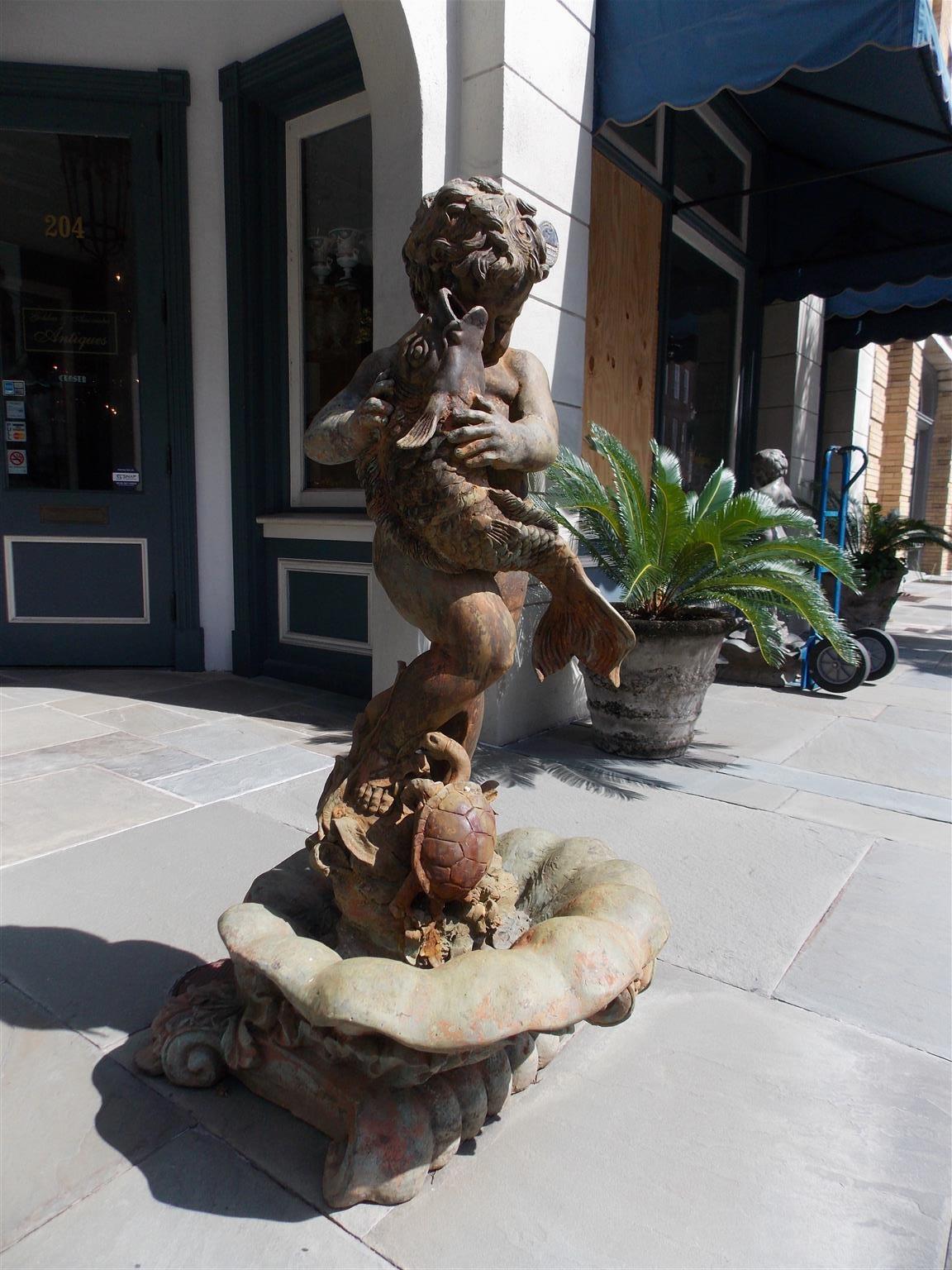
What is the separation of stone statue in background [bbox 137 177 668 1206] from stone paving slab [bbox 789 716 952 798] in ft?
9.21

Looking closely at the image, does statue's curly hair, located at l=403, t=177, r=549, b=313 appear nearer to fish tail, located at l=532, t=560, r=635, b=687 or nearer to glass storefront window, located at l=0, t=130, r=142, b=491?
fish tail, located at l=532, t=560, r=635, b=687

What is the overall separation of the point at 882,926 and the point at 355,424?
227 centimetres

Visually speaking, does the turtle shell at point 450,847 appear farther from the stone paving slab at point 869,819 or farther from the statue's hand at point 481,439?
the stone paving slab at point 869,819

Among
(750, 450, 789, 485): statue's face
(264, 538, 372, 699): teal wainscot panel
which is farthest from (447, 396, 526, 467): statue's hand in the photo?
(750, 450, 789, 485): statue's face

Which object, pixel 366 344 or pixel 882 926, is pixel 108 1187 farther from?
pixel 366 344

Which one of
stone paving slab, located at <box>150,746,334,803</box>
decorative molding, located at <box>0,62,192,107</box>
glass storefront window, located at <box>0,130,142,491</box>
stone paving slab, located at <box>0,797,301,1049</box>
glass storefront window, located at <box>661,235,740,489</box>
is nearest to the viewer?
stone paving slab, located at <box>0,797,301,1049</box>

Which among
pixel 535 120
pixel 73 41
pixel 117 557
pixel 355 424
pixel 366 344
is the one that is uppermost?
pixel 73 41

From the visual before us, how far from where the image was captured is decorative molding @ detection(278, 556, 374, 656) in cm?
530

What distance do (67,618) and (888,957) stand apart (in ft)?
18.5

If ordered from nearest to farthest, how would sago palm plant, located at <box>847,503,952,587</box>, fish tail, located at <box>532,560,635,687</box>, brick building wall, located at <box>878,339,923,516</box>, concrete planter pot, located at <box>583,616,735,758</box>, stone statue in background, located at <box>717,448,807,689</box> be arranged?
fish tail, located at <box>532,560,635,687</box>
concrete planter pot, located at <box>583,616,735,758</box>
stone statue in background, located at <box>717,448,807,689</box>
sago palm plant, located at <box>847,503,952,587</box>
brick building wall, located at <box>878,339,923,516</box>

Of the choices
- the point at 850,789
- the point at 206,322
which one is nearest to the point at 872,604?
the point at 850,789

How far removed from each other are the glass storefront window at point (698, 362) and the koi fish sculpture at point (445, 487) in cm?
500

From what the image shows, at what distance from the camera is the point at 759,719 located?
5.45 meters

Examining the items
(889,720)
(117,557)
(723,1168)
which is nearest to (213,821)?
(723,1168)
